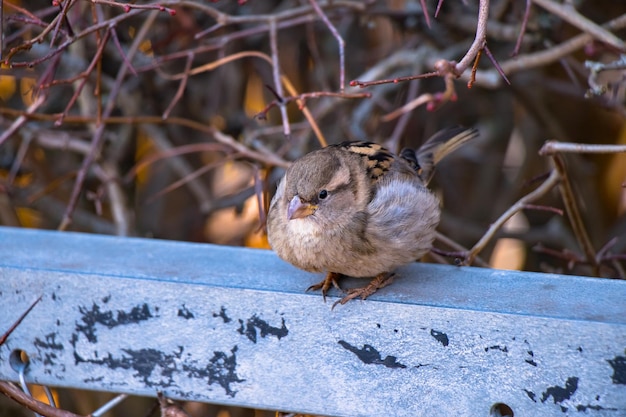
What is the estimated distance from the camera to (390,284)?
5.47ft

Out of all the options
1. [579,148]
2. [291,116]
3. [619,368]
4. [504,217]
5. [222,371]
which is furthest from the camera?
[291,116]

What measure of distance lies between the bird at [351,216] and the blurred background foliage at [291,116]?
0.25 m

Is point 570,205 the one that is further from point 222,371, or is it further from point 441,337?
point 222,371

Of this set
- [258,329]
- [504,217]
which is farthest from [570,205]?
[258,329]

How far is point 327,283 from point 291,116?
1851mm

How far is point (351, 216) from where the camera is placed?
6.00ft

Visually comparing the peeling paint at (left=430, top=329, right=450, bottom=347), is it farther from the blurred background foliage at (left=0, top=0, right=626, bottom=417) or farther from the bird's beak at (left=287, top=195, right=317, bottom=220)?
the blurred background foliage at (left=0, top=0, right=626, bottom=417)

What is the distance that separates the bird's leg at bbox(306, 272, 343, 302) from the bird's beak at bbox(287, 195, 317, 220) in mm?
160

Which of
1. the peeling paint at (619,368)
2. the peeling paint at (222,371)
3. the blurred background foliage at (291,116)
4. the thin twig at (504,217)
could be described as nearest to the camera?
the peeling paint at (619,368)

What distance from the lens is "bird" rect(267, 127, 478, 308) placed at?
5.76 feet

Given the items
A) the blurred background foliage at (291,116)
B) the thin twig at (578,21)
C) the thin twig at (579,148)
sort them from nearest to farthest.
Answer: the thin twig at (579,148) → the thin twig at (578,21) → the blurred background foliage at (291,116)

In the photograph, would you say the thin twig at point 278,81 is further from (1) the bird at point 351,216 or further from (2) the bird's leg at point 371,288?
(2) the bird's leg at point 371,288

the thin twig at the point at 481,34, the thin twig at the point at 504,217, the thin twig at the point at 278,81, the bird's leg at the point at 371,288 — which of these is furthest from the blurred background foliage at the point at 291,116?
the thin twig at the point at 481,34

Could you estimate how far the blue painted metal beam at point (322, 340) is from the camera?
1.25 meters
